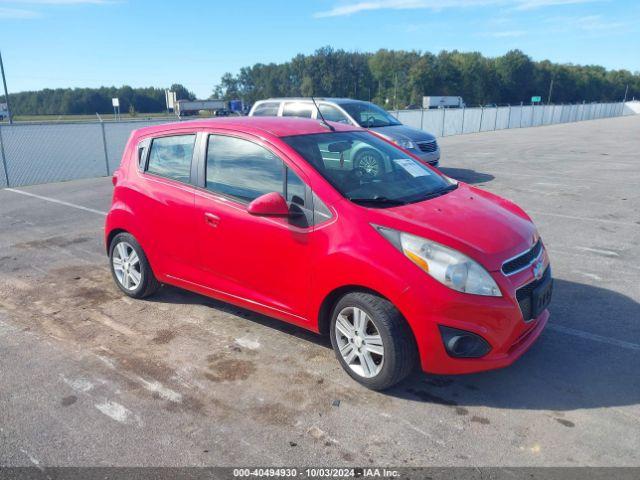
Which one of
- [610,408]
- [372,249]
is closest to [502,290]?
[372,249]

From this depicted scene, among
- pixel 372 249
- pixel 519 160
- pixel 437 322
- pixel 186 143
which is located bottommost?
pixel 519 160

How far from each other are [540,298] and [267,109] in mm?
9888

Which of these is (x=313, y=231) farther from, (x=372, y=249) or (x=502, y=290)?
(x=502, y=290)

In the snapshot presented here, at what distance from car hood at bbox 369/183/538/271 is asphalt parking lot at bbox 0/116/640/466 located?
93 cm

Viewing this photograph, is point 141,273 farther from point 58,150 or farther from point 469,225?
point 58,150

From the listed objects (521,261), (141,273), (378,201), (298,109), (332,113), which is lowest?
(141,273)

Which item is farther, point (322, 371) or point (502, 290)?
point (322, 371)

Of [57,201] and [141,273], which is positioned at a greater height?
[141,273]

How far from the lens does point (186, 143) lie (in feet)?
14.4

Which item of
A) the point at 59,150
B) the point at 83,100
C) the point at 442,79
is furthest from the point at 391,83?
the point at 59,150

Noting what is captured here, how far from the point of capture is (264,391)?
341 cm

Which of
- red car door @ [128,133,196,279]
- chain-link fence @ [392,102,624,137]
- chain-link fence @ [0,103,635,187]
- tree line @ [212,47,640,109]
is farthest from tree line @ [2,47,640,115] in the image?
red car door @ [128,133,196,279]

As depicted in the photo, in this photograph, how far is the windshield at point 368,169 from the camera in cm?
364

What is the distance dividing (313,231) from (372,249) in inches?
18.8
